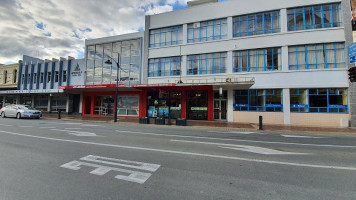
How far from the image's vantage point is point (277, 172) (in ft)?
14.6

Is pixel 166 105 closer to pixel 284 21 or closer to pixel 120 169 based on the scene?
pixel 284 21

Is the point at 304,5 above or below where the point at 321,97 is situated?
above

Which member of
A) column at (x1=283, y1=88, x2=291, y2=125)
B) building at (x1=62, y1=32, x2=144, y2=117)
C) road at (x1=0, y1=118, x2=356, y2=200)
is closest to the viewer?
road at (x1=0, y1=118, x2=356, y2=200)

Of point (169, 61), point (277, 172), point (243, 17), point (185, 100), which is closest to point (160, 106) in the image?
point (185, 100)

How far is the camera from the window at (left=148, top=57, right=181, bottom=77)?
22.4m

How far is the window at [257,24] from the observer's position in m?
19.1

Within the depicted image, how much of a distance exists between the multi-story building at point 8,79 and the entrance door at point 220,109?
37.9 metres

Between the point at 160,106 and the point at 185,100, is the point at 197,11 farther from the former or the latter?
the point at 160,106

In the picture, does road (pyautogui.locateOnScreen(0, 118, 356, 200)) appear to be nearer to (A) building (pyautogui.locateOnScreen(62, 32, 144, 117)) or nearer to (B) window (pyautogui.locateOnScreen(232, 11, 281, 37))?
(B) window (pyautogui.locateOnScreen(232, 11, 281, 37))

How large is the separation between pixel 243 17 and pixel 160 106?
577 inches

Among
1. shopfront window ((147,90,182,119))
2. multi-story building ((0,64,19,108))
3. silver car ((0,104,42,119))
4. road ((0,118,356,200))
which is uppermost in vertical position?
multi-story building ((0,64,19,108))

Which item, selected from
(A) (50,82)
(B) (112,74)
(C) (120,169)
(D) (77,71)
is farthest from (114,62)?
(C) (120,169)

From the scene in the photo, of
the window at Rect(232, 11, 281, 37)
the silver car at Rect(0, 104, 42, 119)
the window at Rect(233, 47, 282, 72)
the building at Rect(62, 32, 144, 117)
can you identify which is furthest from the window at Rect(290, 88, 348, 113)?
the silver car at Rect(0, 104, 42, 119)

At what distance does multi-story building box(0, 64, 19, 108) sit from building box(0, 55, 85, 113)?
1.04 meters
